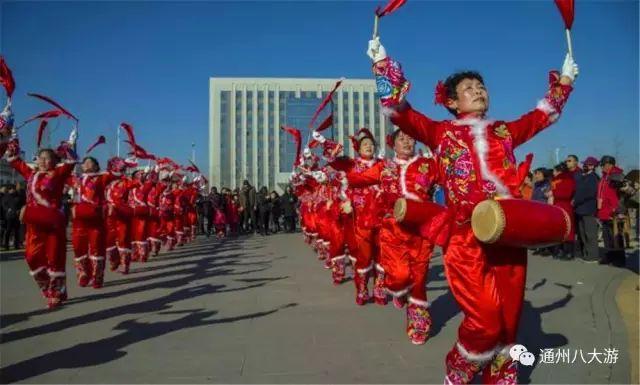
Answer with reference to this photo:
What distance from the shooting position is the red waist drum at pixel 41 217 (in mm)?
6078

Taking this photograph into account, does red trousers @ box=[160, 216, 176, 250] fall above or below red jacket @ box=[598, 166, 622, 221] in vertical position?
below

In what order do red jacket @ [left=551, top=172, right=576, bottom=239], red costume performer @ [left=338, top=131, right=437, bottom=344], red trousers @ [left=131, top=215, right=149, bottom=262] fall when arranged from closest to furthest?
red costume performer @ [left=338, top=131, right=437, bottom=344], red jacket @ [left=551, top=172, right=576, bottom=239], red trousers @ [left=131, top=215, right=149, bottom=262]

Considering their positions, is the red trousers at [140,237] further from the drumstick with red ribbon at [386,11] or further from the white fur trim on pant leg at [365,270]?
the drumstick with red ribbon at [386,11]

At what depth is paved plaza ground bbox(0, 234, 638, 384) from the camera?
3791 millimetres

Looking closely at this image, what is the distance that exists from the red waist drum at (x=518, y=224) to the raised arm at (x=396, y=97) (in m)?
0.70

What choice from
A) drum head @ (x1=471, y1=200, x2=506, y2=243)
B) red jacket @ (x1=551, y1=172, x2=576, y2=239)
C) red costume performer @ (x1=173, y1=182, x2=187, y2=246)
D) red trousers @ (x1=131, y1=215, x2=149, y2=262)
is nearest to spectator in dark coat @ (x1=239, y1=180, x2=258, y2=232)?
red costume performer @ (x1=173, y1=182, x2=187, y2=246)

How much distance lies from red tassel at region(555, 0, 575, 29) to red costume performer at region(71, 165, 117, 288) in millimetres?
6462

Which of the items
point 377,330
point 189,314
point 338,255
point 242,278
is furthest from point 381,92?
point 242,278

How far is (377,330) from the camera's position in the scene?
494 centimetres

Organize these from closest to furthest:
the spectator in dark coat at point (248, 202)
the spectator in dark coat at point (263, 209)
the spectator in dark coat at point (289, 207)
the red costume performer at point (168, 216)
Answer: the red costume performer at point (168, 216) → the spectator in dark coat at point (263, 209) → the spectator in dark coat at point (248, 202) → the spectator in dark coat at point (289, 207)

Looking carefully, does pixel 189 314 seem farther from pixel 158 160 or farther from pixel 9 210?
pixel 9 210

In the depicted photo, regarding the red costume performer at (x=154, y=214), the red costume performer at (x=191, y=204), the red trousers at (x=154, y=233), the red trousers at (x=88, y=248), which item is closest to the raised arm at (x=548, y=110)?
the red trousers at (x=88, y=248)

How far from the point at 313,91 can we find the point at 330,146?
7640 centimetres

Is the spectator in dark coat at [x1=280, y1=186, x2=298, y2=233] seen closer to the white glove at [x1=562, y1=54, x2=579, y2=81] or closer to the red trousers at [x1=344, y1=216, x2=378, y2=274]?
the red trousers at [x1=344, y1=216, x2=378, y2=274]
